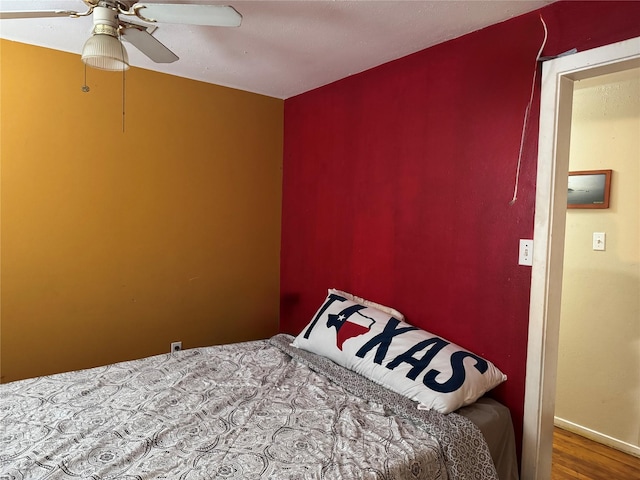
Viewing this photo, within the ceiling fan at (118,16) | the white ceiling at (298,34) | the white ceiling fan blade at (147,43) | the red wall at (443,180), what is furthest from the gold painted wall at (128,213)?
the ceiling fan at (118,16)

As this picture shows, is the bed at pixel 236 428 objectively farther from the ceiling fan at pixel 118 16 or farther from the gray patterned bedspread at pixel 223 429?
the ceiling fan at pixel 118 16

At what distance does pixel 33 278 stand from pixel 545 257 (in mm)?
2654

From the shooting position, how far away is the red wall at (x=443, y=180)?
195cm

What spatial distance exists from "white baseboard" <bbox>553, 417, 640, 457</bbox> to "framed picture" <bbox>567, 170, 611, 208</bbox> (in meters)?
1.38

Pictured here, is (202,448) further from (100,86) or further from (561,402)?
(561,402)

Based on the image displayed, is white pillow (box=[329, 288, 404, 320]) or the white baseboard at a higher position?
white pillow (box=[329, 288, 404, 320])

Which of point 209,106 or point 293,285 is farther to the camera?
point 293,285

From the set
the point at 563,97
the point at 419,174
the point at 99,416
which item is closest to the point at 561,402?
the point at 419,174

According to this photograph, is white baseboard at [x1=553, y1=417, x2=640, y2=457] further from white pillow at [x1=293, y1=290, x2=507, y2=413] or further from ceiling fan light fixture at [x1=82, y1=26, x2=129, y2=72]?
ceiling fan light fixture at [x1=82, y1=26, x2=129, y2=72]

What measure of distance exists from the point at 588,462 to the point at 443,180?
6.08 ft

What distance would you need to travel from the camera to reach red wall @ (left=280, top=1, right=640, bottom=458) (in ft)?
6.40

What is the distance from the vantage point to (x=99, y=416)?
1.69 metres

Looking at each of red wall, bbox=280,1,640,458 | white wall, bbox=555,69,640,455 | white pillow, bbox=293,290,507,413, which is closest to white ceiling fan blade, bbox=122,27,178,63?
red wall, bbox=280,1,640,458

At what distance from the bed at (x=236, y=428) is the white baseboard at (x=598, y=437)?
4.21 ft
